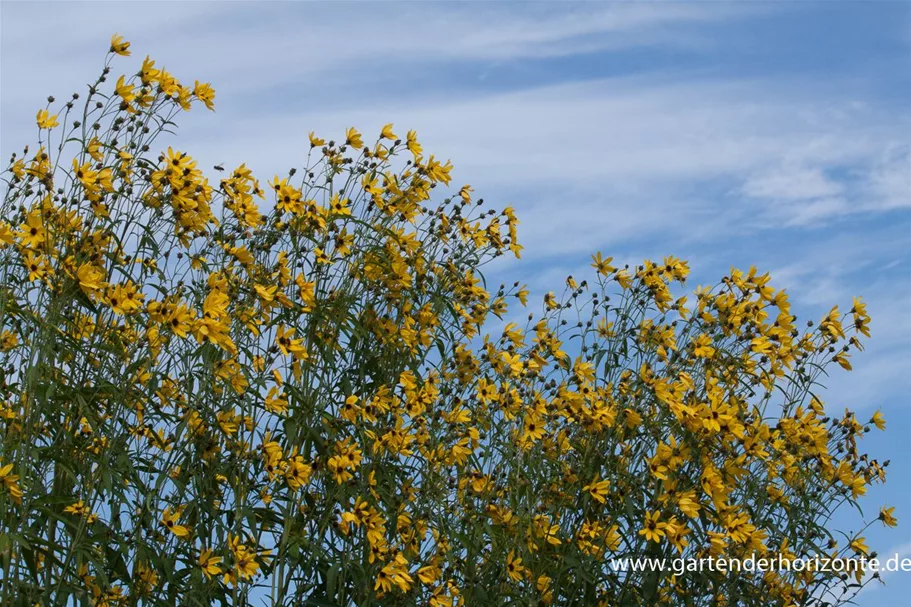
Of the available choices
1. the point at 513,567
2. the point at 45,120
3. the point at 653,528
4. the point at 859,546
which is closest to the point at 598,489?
the point at 653,528

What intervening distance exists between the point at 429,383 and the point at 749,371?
1.61 m

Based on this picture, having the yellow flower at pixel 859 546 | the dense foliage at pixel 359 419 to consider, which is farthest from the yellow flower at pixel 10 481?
the yellow flower at pixel 859 546

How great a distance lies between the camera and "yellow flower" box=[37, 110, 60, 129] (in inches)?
166

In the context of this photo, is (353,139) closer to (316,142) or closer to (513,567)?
(316,142)

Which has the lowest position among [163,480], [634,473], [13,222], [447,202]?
[163,480]

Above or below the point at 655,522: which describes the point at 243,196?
above

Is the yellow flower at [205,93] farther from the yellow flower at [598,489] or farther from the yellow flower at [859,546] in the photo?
the yellow flower at [859,546]

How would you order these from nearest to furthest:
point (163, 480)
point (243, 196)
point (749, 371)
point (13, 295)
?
point (163, 480), point (13, 295), point (243, 196), point (749, 371)

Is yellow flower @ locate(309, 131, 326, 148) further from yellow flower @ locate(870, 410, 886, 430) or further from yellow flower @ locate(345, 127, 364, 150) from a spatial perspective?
yellow flower @ locate(870, 410, 886, 430)

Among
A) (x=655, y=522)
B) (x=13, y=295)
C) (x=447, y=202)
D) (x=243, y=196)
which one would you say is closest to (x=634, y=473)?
(x=655, y=522)

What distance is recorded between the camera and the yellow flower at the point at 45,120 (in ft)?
13.8

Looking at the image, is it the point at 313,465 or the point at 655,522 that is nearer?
the point at 313,465

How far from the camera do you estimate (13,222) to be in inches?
169

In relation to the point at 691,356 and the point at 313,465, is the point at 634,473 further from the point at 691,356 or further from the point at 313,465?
the point at 313,465
